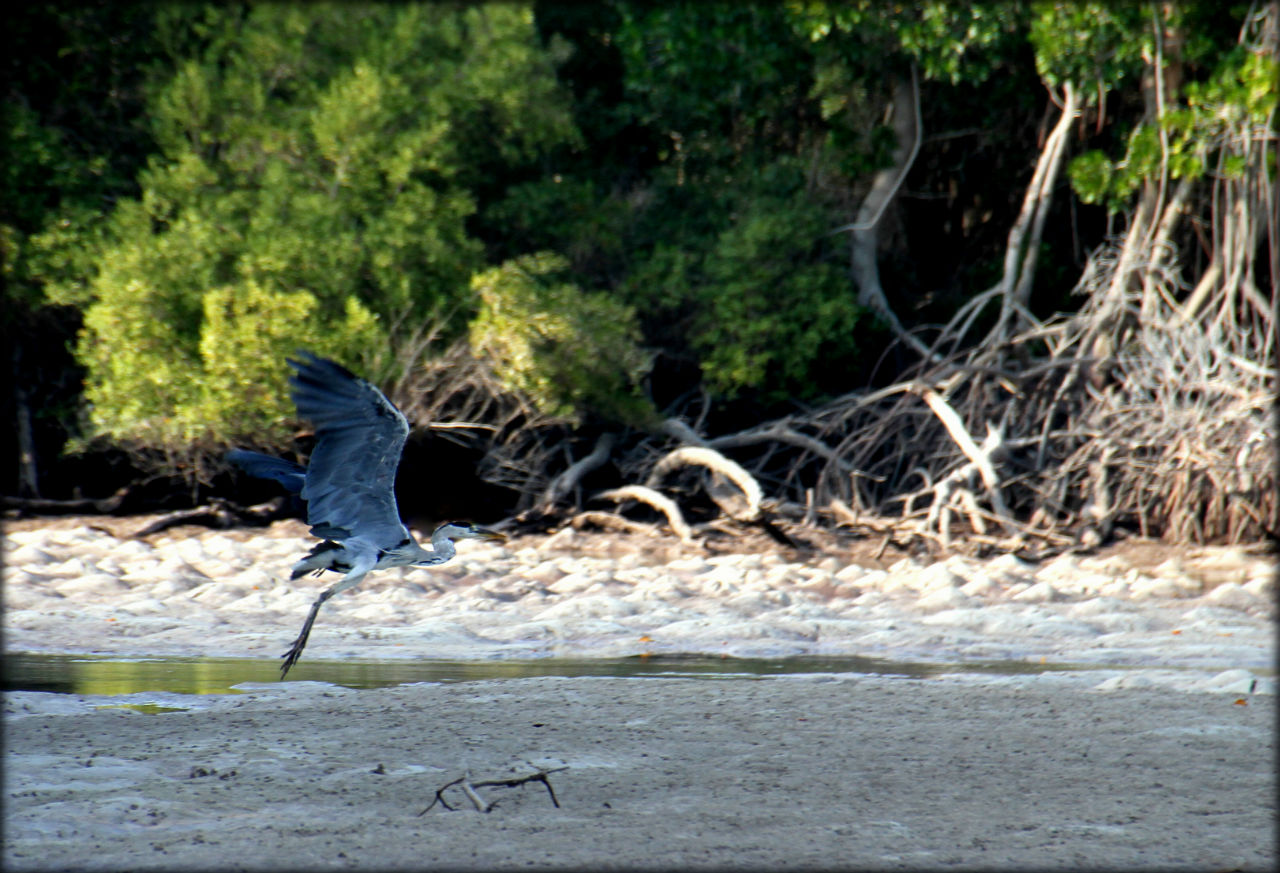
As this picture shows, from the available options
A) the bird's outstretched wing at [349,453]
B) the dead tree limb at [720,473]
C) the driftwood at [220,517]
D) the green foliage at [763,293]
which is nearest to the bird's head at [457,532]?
the bird's outstretched wing at [349,453]

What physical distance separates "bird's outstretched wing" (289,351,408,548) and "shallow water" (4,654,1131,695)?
39.9 inches

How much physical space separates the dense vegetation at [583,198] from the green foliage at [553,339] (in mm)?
32

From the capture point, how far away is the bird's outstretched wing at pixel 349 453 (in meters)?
4.87

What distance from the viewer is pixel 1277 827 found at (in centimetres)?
386

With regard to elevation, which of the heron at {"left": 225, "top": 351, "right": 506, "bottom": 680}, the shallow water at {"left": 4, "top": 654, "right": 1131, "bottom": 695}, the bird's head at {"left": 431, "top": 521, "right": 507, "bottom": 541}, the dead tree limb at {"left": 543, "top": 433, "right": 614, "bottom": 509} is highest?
the heron at {"left": 225, "top": 351, "right": 506, "bottom": 680}

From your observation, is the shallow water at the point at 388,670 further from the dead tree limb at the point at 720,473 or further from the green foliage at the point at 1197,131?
the green foliage at the point at 1197,131

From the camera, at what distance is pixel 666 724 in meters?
5.30

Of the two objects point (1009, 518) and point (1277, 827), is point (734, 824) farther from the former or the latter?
point (1009, 518)

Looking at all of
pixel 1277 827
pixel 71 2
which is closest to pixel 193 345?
pixel 71 2

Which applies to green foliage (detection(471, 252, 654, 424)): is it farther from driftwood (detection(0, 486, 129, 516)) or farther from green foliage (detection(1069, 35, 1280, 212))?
green foliage (detection(1069, 35, 1280, 212))

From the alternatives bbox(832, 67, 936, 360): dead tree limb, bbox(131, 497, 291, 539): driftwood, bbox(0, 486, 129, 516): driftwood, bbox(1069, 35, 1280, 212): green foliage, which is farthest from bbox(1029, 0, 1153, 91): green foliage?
bbox(0, 486, 129, 516): driftwood

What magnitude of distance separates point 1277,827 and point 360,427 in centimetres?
343

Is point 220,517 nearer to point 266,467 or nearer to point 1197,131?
point 266,467

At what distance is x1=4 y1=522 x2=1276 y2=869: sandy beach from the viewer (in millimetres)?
3721
